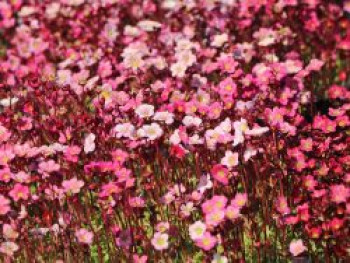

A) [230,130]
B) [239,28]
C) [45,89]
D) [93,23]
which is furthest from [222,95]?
[93,23]

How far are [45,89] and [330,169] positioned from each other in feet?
6.91

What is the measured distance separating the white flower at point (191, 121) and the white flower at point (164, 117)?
0.30 feet

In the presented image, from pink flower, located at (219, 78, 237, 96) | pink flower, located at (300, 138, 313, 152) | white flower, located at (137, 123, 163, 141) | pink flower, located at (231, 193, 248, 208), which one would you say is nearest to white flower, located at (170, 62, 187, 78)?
pink flower, located at (219, 78, 237, 96)

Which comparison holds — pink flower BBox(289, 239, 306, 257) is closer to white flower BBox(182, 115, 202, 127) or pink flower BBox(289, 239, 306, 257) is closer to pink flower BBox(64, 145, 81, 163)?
white flower BBox(182, 115, 202, 127)

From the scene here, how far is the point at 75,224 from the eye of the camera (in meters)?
4.45

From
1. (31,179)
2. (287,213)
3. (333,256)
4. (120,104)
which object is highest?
(120,104)

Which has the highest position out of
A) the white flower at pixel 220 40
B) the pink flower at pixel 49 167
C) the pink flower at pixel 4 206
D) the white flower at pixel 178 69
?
the white flower at pixel 220 40

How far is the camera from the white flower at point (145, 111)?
15.5 feet

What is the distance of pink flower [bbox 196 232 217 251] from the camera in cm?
381

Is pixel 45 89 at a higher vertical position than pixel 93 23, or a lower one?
lower

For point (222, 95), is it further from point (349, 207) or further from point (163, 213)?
point (349, 207)

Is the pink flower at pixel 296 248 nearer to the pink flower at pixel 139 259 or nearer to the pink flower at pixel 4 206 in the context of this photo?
the pink flower at pixel 139 259

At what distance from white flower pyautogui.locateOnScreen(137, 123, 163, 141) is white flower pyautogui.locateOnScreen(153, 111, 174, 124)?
0.11 meters

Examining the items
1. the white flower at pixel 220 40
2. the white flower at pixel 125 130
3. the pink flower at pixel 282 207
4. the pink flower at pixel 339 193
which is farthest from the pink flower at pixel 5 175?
the white flower at pixel 220 40
